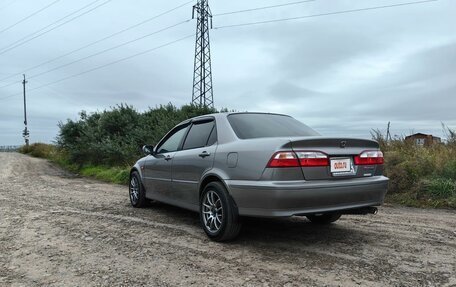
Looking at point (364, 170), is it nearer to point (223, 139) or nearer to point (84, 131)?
point (223, 139)

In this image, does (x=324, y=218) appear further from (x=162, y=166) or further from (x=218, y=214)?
(x=162, y=166)

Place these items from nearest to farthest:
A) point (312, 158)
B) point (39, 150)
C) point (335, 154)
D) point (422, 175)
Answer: point (312, 158), point (335, 154), point (422, 175), point (39, 150)

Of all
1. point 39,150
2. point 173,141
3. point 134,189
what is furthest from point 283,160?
point 39,150

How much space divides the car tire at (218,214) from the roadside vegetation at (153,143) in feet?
15.4

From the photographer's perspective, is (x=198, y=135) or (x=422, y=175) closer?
(x=198, y=135)

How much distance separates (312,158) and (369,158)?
96 centimetres

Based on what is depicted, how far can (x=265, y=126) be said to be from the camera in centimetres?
551

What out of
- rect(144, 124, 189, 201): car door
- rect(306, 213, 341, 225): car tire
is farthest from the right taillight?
rect(144, 124, 189, 201): car door

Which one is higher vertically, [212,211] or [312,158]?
[312,158]

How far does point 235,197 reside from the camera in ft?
15.6

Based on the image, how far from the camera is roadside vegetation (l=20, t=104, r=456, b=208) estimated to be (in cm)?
827

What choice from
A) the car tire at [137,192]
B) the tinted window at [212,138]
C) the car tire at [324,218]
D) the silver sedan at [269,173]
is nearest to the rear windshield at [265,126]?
the silver sedan at [269,173]

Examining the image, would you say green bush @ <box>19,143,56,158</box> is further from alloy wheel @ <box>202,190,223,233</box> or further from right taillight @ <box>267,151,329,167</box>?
right taillight @ <box>267,151,329,167</box>

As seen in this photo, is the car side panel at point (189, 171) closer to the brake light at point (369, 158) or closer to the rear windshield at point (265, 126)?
the rear windshield at point (265, 126)
